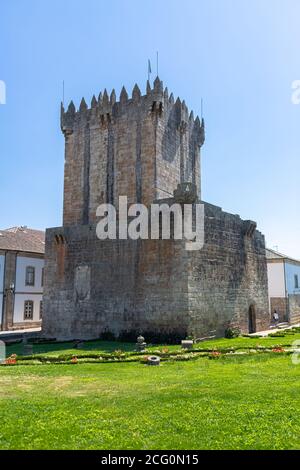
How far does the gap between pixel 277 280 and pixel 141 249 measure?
54.2 ft

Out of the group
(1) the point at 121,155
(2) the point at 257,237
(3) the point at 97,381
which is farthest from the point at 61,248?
(3) the point at 97,381

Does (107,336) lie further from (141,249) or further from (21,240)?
(21,240)

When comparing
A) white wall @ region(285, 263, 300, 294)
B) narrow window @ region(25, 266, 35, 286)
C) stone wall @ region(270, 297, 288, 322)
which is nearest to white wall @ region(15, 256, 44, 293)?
narrow window @ region(25, 266, 35, 286)

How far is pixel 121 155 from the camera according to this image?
22.0 metres

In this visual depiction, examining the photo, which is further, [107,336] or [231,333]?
[231,333]

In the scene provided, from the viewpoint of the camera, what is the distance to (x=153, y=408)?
6.80 metres

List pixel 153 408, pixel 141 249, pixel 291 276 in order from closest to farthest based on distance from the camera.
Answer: pixel 153 408 → pixel 141 249 → pixel 291 276

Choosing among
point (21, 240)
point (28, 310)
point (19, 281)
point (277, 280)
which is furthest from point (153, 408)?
point (21, 240)

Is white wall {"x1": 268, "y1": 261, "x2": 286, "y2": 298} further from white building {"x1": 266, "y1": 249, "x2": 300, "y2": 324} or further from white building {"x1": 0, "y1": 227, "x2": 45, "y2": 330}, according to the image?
white building {"x1": 0, "y1": 227, "x2": 45, "y2": 330}

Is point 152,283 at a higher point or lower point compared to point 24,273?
lower

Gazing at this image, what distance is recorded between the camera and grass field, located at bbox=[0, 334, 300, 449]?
538 centimetres

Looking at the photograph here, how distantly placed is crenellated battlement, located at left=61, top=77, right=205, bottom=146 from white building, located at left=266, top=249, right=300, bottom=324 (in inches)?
488
